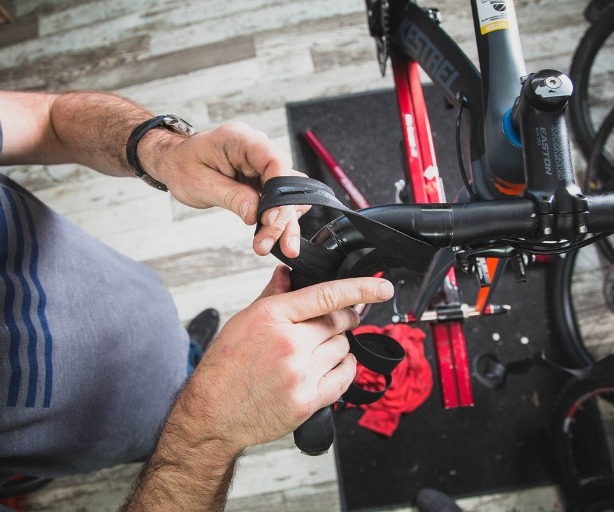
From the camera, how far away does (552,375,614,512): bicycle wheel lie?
1226mm

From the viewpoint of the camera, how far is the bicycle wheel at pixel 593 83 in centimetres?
158

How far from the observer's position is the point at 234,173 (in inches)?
26.8

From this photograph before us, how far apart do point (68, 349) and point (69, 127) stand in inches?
18.0

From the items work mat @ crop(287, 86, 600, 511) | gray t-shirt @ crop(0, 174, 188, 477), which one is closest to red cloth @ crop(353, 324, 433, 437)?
work mat @ crop(287, 86, 600, 511)

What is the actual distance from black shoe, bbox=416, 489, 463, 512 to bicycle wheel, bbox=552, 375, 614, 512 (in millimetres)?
346

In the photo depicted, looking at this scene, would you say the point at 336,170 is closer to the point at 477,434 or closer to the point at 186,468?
the point at 477,434

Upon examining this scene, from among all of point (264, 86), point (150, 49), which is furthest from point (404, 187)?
point (150, 49)

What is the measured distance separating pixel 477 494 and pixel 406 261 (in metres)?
1.21

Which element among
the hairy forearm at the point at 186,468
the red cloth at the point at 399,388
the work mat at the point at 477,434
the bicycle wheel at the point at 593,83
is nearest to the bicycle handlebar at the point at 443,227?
the hairy forearm at the point at 186,468

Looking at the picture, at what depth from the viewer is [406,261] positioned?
1.83 ft

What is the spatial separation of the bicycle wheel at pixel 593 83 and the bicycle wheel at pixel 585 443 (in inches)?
30.8

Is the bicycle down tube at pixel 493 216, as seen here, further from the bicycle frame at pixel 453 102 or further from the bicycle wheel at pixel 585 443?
the bicycle wheel at pixel 585 443

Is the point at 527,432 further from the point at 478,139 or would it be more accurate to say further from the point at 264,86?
the point at 264,86

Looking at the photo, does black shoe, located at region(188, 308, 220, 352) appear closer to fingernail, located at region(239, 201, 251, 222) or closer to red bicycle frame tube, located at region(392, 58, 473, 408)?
red bicycle frame tube, located at region(392, 58, 473, 408)
